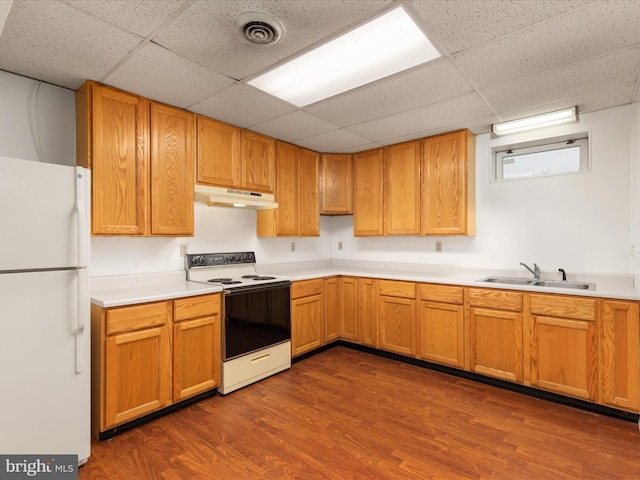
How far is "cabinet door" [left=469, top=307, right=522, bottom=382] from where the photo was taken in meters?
2.82

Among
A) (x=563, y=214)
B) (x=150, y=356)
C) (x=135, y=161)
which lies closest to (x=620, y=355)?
(x=563, y=214)

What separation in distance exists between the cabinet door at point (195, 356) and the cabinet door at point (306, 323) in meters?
0.92

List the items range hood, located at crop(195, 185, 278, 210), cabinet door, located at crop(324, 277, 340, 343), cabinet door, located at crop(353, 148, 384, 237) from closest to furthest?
range hood, located at crop(195, 185, 278, 210) → cabinet door, located at crop(324, 277, 340, 343) → cabinet door, located at crop(353, 148, 384, 237)

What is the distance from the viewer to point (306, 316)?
363 cm

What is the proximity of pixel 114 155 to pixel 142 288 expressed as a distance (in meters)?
1.02

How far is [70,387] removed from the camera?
1870 mm

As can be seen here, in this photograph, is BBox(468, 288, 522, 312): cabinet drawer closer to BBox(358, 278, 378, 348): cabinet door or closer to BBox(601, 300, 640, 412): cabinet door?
BBox(601, 300, 640, 412): cabinet door

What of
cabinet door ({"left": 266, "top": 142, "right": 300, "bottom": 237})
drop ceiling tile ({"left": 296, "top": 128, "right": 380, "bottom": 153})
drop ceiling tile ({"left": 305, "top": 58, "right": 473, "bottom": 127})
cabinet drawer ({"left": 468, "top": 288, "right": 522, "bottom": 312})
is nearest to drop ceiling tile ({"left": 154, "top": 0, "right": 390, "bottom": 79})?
drop ceiling tile ({"left": 305, "top": 58, "right": 473, "bottom": 127})

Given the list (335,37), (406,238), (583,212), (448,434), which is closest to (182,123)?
(335,37)

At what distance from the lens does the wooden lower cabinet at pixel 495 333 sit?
282 cm

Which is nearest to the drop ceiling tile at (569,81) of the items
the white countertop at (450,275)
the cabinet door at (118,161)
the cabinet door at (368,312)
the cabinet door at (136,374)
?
the white countertop at (450,275)

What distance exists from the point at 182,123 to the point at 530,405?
141 inches

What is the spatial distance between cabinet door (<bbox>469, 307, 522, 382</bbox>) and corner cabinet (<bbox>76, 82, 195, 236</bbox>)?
2669 millimetres

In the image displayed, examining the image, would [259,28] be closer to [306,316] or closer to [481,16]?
[481,16]
